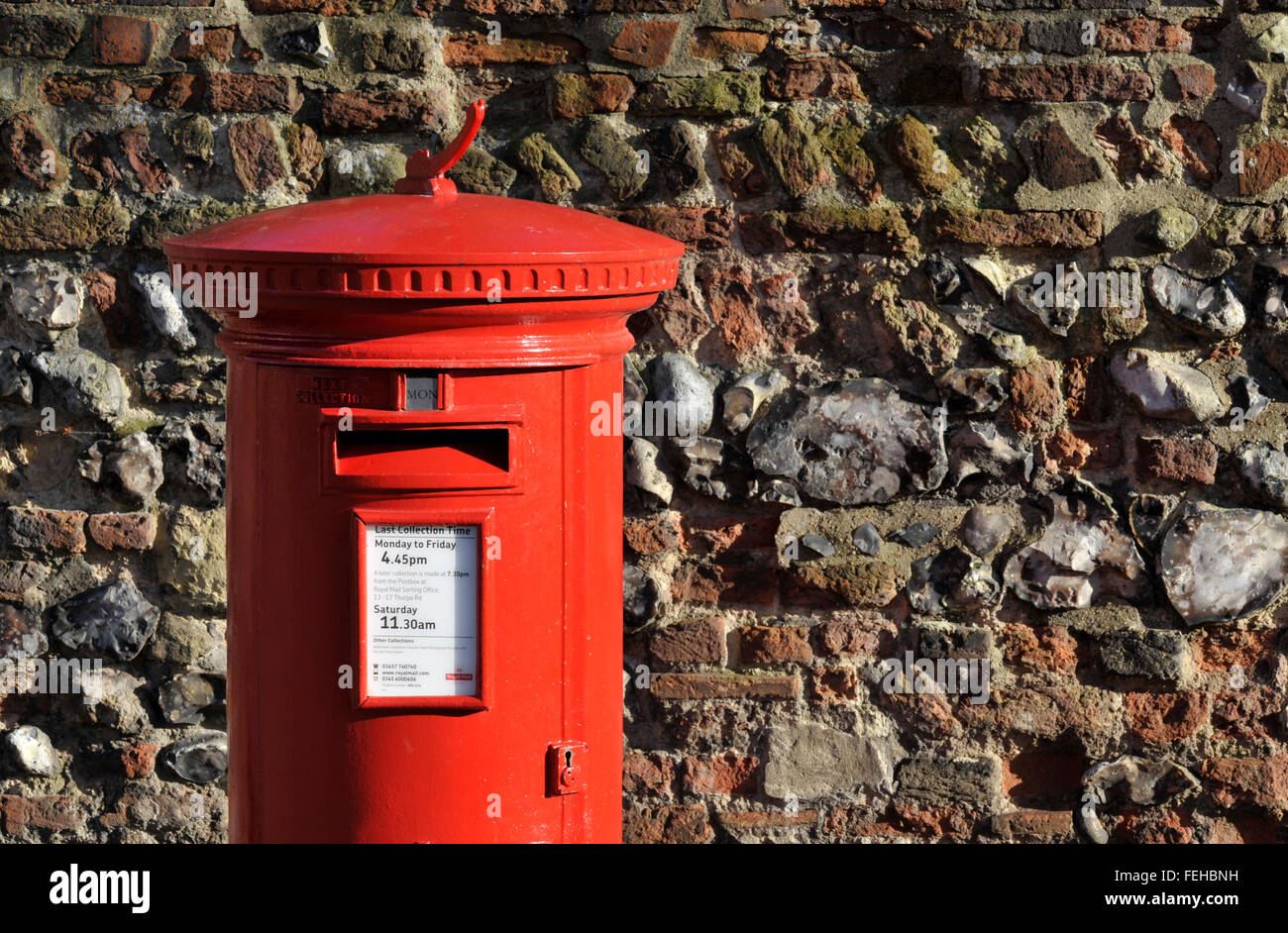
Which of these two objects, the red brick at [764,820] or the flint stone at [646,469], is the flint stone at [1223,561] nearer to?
the red brick at [764,820]

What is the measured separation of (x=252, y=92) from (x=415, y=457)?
4.48 ft

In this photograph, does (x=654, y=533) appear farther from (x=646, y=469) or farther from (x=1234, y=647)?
(x=1234, y=647)

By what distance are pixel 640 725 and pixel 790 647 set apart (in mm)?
389

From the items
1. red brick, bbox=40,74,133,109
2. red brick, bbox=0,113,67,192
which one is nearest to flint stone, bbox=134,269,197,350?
red brick, bbox=0,113,67,192

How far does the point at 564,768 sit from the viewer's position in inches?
91.1

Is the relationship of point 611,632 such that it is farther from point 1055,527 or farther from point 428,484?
point 1055,527

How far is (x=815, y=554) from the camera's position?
3207 mm

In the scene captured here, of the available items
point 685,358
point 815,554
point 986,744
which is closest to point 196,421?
point 685,358

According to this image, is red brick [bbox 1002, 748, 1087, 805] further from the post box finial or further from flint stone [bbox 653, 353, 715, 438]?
the post box finial

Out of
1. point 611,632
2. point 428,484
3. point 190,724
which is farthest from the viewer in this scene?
point 190,724

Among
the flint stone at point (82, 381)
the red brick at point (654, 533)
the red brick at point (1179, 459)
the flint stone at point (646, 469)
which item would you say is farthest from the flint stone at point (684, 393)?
the flint stone at point (82, 381)

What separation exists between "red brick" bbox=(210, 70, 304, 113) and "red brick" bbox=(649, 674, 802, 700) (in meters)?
1.52

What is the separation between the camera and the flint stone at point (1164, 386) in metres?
3.12

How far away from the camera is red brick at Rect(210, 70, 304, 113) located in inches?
122
